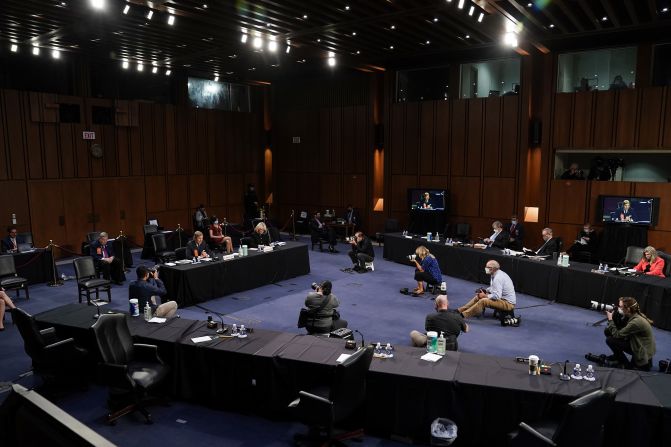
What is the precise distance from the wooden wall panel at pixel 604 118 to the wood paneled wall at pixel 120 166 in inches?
505

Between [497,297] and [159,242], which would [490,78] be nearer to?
[497,297]

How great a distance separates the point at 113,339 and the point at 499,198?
1275 cm

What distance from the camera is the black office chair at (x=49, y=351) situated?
628 centimetres

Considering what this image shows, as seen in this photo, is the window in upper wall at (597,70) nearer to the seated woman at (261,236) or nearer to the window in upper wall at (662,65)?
the window in upper wall at (662,65)

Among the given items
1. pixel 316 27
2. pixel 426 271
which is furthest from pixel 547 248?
pixel 316 27

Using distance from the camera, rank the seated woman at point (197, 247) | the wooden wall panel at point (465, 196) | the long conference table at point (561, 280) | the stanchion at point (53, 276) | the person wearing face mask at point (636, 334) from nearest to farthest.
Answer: the person wearing face mask at point (636, 334) < the long conference table at point (561, 280) < the seated woman at point (197, 247) < the stanchion at point (53, 276) < the wooden wall panel at point (465, 196)

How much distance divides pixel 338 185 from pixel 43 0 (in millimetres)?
11655

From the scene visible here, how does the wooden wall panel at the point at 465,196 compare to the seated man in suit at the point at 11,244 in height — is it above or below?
above

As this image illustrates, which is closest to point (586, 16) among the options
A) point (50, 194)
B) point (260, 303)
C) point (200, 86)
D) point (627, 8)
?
point (627, 8)

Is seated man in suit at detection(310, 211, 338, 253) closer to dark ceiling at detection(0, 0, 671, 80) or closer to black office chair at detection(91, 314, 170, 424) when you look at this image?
dark ceiling at detection(0, 0, 671, 80)

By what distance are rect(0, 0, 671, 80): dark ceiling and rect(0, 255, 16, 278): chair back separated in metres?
5.18

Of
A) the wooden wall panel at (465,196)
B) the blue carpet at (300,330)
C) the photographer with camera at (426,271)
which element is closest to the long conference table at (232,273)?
the blue carpet at (300,330)

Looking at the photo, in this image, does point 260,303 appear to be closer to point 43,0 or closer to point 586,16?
point 43,0

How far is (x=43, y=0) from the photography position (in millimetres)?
9930
